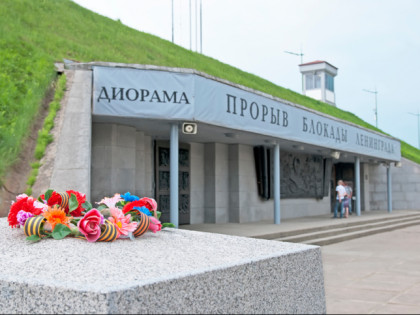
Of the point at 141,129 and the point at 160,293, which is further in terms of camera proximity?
the point at 141,129

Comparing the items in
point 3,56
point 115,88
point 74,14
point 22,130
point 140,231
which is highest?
point 74,14

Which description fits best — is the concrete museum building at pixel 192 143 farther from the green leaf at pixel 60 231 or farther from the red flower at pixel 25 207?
the green leaf at pixel 60 231

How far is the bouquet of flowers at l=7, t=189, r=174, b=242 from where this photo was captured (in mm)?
4598

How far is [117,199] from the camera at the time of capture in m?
5.53

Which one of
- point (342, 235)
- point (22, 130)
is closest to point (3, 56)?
point (22, 130)

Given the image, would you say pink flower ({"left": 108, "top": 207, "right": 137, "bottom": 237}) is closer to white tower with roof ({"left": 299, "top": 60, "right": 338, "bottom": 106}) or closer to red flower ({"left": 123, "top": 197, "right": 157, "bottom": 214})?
red flower ({"left": 123, "top": 197, "right": 157, "bottom": 214})

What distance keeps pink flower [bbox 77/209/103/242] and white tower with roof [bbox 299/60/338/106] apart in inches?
1455

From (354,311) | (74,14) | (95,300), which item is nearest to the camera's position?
(95,300)

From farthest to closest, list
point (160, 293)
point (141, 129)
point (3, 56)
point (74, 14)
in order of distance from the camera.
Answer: point (74, 14), point (3, 56), point (141, 129), point (160, 293)

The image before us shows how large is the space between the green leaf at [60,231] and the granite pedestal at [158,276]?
0.33 feet

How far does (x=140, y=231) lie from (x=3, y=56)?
29.8 ft

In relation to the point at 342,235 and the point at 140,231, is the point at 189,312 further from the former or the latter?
the point at 342,235

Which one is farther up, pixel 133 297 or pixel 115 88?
pixel 115 88

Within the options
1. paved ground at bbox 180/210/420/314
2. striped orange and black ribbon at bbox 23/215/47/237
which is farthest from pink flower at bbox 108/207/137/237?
A: paved ground at bbox 180/210/420/314
